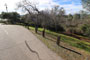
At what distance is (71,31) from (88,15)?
1274 centimetres

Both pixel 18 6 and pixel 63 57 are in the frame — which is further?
pixel 18 6

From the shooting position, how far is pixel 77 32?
76.1ft

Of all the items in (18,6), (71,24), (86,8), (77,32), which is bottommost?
(77,32)

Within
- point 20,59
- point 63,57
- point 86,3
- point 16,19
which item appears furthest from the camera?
point 16,19

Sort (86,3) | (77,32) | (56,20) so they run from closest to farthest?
1. (86,3)
2. (56,20)
3. (77,32)

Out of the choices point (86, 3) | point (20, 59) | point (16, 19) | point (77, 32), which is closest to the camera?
point (20, 59)

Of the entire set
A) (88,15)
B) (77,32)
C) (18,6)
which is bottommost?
(77,32)

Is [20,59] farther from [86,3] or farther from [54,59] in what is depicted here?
[86,3]

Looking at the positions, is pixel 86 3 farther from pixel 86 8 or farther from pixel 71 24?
pixel 71 24

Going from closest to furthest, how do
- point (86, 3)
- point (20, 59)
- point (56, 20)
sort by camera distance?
point (20, 59), point (86, 3), point (56, 20)

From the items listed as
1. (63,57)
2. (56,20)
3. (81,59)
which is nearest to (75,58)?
(81,59)

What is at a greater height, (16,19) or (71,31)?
(16,19)

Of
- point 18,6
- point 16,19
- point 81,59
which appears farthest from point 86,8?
point 16,19

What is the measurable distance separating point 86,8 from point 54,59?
10.4m
